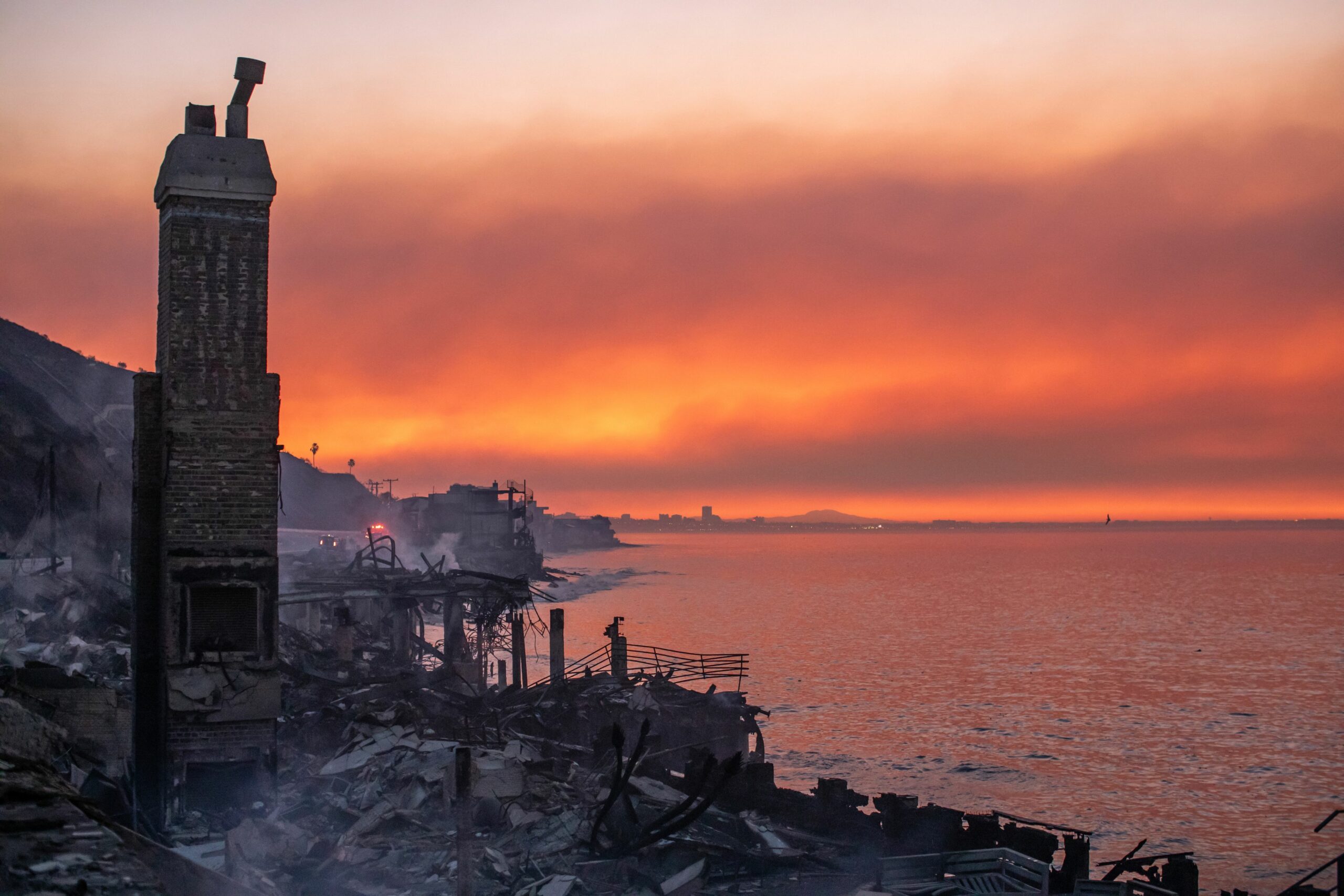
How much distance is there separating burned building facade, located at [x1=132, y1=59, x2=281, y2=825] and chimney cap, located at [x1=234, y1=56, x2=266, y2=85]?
0.82 meters

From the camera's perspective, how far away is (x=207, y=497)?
1467 centimetres

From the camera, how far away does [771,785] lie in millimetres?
23312

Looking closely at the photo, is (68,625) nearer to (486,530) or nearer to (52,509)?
(52,509)

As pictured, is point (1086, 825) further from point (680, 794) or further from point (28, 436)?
point (28, 436)

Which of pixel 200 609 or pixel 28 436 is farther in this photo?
pixel 28 436

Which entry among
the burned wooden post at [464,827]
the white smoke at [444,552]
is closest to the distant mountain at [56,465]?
the white smoke at [444,552]

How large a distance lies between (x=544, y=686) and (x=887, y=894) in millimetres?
15305

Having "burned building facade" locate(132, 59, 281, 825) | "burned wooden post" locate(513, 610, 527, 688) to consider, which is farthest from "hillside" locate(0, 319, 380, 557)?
"burned building facade" locate(132, 59, 281, 825)

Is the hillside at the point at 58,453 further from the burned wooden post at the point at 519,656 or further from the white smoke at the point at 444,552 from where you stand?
the white smoke at the point at 444,552

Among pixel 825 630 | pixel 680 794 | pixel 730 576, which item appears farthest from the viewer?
pixel 730 576

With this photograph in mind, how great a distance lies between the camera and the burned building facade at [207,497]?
14.6 meters

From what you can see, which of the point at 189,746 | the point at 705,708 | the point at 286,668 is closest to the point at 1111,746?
the point at 705,708

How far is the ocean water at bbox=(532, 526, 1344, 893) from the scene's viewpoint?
3619 cm

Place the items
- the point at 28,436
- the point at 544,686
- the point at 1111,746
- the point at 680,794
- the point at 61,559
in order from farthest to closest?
the point at 28,436, the point at 1111,746, the point at 61,559, the point at 544,686, the point at 680,794
